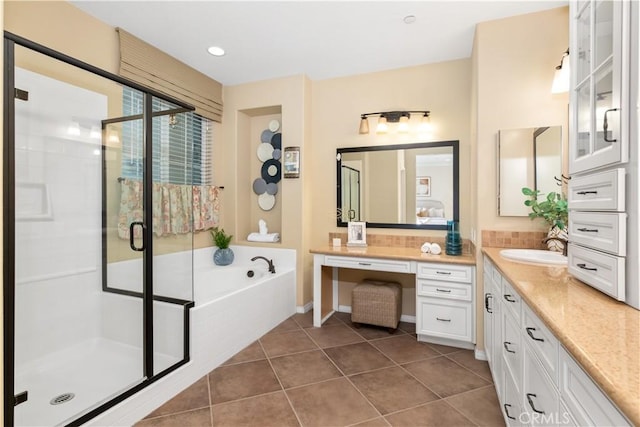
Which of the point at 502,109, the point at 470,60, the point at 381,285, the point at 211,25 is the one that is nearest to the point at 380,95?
the point at 470,60

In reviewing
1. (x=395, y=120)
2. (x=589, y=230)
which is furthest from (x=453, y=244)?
(x=589, y=230)

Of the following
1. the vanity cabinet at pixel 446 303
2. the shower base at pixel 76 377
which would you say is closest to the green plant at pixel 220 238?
the shower base at pixel 76 377

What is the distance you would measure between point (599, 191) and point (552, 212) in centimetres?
115

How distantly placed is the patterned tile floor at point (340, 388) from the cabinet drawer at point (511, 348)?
444mm

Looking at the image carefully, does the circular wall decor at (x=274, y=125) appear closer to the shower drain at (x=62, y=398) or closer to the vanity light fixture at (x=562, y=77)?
the vanity light fixture at (x=562, y=77)

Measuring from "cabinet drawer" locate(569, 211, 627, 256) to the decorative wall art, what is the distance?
292 cm

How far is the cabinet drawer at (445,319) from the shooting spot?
2.57 metres

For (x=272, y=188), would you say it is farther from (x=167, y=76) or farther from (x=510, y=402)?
(x=510, y=402)

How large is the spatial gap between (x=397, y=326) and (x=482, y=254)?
1.12m

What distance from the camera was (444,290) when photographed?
2633 mm

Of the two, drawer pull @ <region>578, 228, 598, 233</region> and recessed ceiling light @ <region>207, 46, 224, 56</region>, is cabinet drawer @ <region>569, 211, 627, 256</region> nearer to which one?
drawer pull @ <region>578, 228, 598, 233</region>

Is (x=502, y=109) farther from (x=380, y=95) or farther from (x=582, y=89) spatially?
(x=380, y=95)

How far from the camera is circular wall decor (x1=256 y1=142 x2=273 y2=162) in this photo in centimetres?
391

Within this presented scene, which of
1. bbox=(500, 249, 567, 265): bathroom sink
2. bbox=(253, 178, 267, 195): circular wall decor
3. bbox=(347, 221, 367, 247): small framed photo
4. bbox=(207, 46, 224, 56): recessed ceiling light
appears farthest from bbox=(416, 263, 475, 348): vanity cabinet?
bbox=(207, 46, 224, 56): recessed ceiling light
